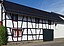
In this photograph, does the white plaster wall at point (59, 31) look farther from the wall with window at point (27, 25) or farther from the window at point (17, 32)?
the window at point (17, 32)

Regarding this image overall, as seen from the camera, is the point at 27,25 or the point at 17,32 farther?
the point at 27,25

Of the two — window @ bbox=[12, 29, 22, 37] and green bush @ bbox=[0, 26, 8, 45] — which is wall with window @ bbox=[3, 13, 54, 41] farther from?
green bush @ bbox=[0, 26, 8, 45]

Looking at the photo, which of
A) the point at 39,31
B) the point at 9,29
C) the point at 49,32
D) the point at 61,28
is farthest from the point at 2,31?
the point at 61,28

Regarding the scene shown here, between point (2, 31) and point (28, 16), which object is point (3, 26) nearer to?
point (2, 31)

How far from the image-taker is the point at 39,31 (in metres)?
27.2

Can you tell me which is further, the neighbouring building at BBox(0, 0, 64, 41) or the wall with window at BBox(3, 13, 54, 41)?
the wall with window at BBox(3, 13, 54, 41)

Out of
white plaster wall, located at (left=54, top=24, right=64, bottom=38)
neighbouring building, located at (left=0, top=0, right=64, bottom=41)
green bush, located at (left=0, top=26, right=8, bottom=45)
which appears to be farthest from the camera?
white plaster wall, located at (left=54, top=24, right=64, bottom=38)

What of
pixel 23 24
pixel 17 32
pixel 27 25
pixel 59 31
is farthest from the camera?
pixel 59 31

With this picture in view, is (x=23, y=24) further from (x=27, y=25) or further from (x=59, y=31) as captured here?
(x=59, y=31)

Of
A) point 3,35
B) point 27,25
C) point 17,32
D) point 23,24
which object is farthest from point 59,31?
point 3,35

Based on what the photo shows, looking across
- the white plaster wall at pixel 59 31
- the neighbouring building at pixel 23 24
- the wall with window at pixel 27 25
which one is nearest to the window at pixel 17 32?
the neighbouring building at pixel 23 24

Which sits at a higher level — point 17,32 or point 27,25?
point 27,25

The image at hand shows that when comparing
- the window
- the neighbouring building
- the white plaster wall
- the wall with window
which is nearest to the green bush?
the neighbouring building

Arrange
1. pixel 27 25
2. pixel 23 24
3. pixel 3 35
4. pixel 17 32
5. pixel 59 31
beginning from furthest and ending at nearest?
pixel 59 31 → pixel 27 25 → pixel 23 24 → pixel 17 32 → pixel 3 35
